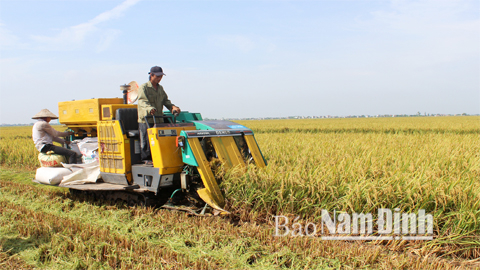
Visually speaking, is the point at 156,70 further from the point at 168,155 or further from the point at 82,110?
the point at 82,110

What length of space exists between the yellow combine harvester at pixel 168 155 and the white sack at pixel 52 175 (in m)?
0.57

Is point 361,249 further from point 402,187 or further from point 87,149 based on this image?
point 87,149

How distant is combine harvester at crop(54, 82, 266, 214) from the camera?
15.6 feet

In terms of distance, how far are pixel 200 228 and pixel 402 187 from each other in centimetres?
259

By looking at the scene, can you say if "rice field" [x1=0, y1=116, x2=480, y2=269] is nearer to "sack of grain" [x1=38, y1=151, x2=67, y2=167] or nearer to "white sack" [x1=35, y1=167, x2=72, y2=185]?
"white sack" [x1=35, y1=167, x2=72, y2=185]

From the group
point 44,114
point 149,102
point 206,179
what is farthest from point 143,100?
point 44,114

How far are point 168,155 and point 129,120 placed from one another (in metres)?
1.19

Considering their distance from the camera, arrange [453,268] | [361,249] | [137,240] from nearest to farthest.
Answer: [453,268]
[361,249]
[137,240]

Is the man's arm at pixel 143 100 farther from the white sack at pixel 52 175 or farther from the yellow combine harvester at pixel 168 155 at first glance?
the white sack at pixel 52 175

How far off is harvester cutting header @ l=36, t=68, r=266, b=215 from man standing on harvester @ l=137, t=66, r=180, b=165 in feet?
0.10

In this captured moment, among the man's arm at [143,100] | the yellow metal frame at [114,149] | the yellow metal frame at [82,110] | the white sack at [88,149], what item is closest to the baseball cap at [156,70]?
the man's arm at [143,100]

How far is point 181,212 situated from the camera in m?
4.79

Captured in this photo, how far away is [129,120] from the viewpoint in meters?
5.52

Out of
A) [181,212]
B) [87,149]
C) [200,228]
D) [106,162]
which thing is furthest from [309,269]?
[87,149]
